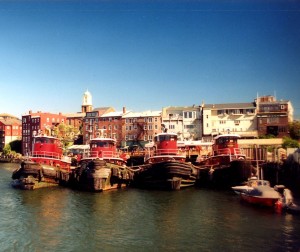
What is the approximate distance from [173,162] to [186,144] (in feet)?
108

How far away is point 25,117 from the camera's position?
11681 centimetres

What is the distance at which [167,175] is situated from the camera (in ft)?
141

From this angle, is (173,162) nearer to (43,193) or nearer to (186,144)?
(43,193)

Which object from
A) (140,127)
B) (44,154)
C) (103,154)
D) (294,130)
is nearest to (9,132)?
(140,127)

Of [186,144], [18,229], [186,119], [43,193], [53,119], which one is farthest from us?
[53,119]

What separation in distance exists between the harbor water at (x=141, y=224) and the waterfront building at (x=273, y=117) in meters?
48.2

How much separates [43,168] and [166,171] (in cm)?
1568

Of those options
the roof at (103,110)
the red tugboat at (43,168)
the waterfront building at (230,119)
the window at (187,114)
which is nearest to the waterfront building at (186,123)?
the window at (187,114)

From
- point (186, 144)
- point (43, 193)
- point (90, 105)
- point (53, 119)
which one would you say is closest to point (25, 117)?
point (53, 119)

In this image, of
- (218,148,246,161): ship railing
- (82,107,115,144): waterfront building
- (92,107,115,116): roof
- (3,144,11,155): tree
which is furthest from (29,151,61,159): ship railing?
(3,144,11,155): tree

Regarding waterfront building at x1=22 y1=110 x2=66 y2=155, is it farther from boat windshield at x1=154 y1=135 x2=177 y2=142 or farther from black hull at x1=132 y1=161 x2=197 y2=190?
black hull at x1=132 y1=161 x2=197 y2=190

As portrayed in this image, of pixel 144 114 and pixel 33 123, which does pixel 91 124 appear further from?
pixel 33 123

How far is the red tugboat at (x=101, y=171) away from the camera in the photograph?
4112cm

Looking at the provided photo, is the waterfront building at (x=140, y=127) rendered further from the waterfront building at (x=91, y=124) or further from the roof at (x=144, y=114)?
the waterfront building at (x=91, y=124)
